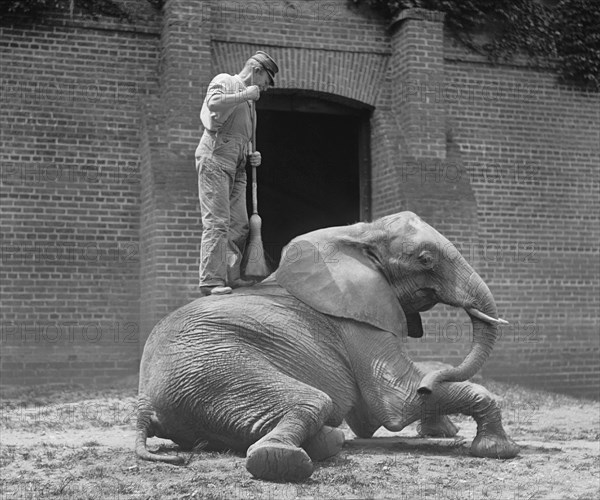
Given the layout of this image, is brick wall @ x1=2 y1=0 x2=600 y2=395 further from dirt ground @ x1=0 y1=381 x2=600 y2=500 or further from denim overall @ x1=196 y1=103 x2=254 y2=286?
denim overall @ x1=196 y1=103 x2=254 y2=286

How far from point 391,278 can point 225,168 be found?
146 centimetres

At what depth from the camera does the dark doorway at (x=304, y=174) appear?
16.5 meters

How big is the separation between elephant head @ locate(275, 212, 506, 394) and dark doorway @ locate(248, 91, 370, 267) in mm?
8679

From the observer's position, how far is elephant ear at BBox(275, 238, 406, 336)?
660cm

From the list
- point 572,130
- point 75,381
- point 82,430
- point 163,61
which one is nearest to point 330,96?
point 163,61

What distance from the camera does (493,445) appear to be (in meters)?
6.52

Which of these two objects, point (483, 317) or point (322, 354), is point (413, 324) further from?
point (322, 354)

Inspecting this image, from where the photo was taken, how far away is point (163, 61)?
38.4ft

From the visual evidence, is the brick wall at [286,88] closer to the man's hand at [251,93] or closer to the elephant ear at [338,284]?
the man's hand at [251,93]

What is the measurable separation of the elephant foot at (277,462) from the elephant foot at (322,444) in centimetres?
53

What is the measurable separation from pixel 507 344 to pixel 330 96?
13.8 feet

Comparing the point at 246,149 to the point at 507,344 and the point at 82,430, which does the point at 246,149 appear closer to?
the point at 82,430

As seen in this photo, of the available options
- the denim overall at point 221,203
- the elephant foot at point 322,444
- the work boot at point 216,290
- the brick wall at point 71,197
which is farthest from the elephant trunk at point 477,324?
the brick wall at point 71,197

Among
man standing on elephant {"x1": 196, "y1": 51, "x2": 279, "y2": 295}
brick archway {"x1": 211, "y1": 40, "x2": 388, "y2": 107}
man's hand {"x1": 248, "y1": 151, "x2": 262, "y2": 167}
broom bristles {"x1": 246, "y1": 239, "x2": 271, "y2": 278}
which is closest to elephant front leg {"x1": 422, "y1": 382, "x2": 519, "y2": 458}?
broom bristles {"x1": 246, "y1": 239, "x2": 271, "y2": 278}
